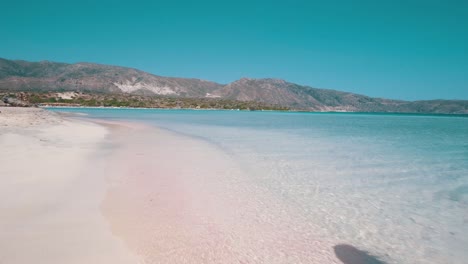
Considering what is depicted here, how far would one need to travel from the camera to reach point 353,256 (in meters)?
4.51

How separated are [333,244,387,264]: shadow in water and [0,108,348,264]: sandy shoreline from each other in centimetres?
15

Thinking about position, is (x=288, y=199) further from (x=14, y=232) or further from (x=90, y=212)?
(x=14, y=232)

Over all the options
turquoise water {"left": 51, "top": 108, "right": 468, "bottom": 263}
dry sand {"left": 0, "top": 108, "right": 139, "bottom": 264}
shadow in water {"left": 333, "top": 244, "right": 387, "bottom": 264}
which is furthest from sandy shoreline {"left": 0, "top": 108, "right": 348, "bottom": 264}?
turquoise water {"left": 51, "top": 108, "right": 468, "bottom": 263}

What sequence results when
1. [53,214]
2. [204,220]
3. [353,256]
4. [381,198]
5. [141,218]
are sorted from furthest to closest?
[381,198]
[204,220]
[141,218]
[53,214]
[353,256]

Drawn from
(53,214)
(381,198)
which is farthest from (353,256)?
(53,214)

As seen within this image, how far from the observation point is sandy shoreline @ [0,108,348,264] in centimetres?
→ 419

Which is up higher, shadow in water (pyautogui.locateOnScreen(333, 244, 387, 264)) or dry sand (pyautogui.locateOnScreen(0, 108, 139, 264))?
dry sand (pyautogui.locateOnScreen(0, 108, 139, 264))

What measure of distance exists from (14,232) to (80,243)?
1.11m

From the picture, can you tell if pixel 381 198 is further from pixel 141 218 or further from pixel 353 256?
pixel 141 218

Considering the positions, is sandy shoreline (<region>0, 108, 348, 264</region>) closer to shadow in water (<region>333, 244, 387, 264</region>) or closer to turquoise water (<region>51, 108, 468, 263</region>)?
shadow in water (<region>333, 244, 387, 264</region>)

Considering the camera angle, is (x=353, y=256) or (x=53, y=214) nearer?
(x=353, y=256)

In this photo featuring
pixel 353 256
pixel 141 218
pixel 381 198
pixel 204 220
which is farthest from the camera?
pixel 381 198

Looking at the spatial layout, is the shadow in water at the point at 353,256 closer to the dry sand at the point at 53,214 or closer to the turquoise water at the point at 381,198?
the turquoise water at the point at 381,198

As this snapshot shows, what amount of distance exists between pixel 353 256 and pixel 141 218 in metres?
3.70
